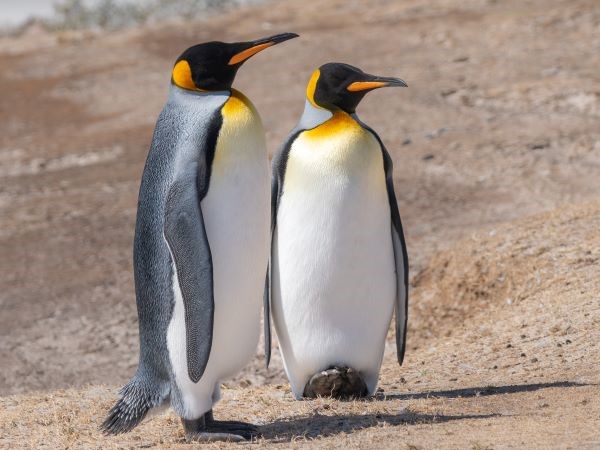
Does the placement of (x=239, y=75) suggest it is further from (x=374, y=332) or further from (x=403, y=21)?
(x=374, y=332)

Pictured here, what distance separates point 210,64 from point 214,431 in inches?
59.5

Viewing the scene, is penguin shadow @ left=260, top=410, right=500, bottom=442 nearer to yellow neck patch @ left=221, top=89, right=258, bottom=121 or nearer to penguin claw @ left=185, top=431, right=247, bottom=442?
penguin claw @ left=185, top=431, right=247, bottom=442

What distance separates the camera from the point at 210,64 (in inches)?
177

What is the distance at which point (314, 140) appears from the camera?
17.5ft

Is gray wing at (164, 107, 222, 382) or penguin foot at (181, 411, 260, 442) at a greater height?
gray wing at (164, 107, 222, 382)

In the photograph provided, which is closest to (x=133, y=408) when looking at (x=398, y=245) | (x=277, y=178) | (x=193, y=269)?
(x=193, y=269)

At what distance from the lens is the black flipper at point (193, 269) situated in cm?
429

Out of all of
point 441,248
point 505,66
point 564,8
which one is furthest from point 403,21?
point 441,248

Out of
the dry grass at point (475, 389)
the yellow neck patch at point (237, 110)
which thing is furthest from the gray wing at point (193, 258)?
the dry grass at point (475, 389)

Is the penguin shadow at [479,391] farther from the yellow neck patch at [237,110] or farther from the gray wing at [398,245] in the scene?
the yellow neck patch at [237,110]

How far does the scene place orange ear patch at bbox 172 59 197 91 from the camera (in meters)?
4.52

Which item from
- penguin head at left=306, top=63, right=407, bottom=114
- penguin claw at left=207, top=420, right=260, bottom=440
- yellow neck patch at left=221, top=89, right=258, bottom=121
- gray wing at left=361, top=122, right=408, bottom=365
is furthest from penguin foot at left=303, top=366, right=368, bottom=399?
yellow neck patch at left=221, top=89, right=258, bottom=121

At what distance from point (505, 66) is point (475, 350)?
1096 centimetres

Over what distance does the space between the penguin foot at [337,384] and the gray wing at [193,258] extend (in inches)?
46.0
